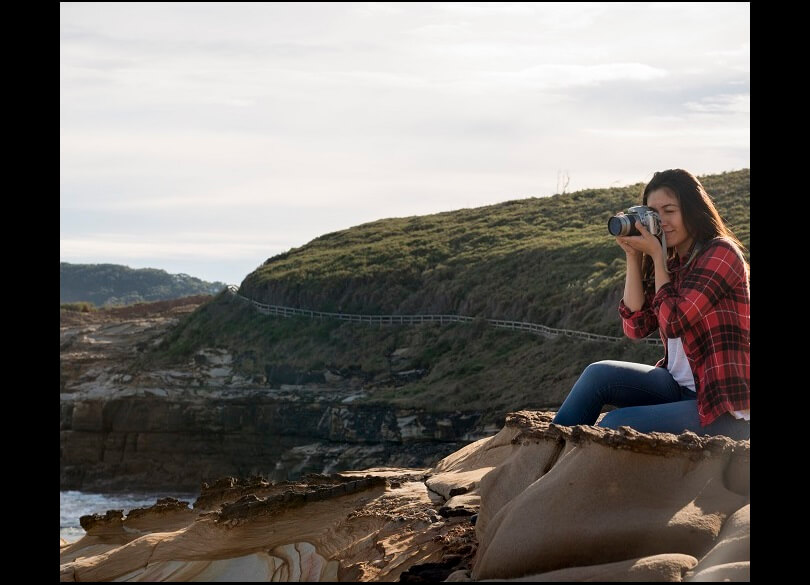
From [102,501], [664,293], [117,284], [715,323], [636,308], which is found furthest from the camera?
[117,284]

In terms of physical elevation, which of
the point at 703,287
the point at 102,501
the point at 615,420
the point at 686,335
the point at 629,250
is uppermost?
the point at 629,250

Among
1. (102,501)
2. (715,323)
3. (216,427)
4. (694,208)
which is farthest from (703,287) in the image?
(216,427)

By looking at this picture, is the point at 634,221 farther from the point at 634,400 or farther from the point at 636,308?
the point at 634,400

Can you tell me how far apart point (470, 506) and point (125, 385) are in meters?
Result: 34.4

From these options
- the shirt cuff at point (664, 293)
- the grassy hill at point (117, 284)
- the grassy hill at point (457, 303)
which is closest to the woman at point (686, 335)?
the shirt cuff at point (664, 293)

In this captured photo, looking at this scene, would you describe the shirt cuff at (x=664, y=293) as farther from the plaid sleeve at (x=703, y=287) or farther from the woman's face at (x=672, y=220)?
the woman's face at (x=672, y=220)

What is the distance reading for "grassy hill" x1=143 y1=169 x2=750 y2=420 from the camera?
96.7ft

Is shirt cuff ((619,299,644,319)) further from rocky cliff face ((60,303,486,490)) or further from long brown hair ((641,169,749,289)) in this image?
rocky cliff face ((60,303,486,490))

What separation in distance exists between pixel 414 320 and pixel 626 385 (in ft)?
112

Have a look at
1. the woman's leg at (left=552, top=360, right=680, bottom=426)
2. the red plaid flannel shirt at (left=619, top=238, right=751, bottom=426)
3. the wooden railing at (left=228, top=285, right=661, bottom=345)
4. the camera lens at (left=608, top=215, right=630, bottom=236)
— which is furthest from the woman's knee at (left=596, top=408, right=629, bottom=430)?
the wooden railing at (left=228, top=285, right=661, bottom=345)

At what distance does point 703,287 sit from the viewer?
177 inches
